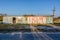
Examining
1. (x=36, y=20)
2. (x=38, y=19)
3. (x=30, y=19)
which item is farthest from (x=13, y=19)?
(x=38, y=19)

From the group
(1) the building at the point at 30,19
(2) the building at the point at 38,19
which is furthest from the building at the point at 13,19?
(2) the building at the point at 38,19

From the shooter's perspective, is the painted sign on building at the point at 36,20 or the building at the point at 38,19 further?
the painted sign on building at the point at 36,20

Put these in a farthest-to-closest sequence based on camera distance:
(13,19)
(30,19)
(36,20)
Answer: (13,19) < (36,20) < (30,19)

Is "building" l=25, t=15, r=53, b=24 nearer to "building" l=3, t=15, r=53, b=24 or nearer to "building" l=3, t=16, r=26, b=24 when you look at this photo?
"building" l=3, t=15, r=53, b=24

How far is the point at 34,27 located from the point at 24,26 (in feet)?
3.80

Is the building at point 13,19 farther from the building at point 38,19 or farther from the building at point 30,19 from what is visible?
the building at point 38,19

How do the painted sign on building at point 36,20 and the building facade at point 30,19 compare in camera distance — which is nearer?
the building facade at point 30,19

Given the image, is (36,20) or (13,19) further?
(13,19)

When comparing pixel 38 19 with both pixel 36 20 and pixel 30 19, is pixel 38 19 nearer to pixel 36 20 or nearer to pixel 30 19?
pixel 36 20

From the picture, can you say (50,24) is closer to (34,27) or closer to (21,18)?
(34,27)

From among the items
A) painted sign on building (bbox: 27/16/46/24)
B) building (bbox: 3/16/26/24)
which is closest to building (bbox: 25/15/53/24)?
painted sign on building (bbox: 27/16/46/24)

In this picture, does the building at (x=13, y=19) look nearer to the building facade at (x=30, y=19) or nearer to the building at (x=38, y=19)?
the building facade at (x=30, y=19)

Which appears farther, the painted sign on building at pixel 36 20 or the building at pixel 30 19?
the painted sign on building at pixel 36 20

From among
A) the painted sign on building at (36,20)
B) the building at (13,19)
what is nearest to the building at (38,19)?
the painted sign on building at (36,20)
